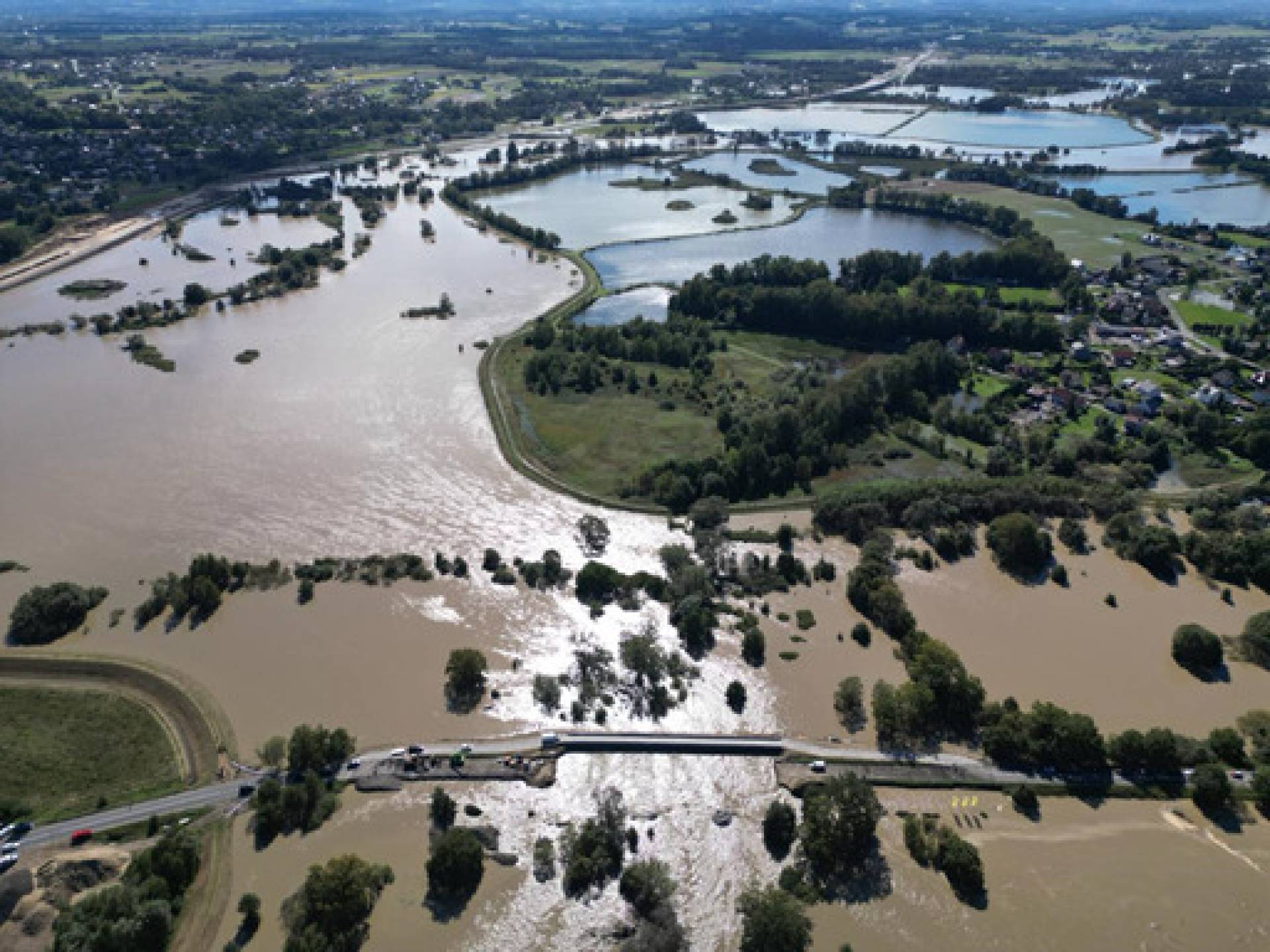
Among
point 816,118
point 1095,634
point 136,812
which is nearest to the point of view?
point 136,812

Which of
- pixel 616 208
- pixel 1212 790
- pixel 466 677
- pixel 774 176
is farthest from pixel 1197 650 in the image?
pixel 774 176

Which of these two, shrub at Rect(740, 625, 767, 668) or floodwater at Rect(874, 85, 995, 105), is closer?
shrub at Rect(740, 625, 767, 668)

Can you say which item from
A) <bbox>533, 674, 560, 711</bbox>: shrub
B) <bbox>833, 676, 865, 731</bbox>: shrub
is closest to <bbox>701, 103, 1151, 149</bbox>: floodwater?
<bbox>833, 676, 865, 731</bbox>: shrub

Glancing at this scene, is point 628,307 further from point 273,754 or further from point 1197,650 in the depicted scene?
point 273,754

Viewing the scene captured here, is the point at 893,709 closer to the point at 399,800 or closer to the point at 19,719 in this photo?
the point at 399,800

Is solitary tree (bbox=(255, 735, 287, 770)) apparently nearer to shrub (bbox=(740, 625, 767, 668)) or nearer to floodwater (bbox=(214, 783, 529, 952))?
floodwater (bbox=(214, 783, 529, 952))

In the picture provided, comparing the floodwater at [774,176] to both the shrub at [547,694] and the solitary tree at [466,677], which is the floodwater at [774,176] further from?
the solitary tree at [466,677]

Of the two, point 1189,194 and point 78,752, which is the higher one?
point 1189,194
